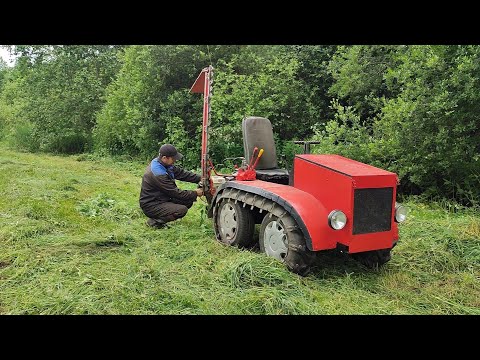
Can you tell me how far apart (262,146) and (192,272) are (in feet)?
7.00

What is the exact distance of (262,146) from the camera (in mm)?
6289

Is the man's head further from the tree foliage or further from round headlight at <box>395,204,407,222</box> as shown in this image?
the tree foliage

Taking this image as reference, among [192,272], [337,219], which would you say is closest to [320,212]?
[337,219]

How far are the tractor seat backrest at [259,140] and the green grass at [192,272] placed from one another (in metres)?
1.20

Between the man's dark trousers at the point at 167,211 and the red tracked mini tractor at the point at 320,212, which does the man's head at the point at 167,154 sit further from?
the red tracked mini tractor at the point at 320,212

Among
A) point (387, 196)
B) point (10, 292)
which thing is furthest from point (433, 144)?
point (10, 292)

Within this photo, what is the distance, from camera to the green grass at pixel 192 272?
4.09m

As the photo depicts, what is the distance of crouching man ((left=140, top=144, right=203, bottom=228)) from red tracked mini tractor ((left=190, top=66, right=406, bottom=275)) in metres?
1.14

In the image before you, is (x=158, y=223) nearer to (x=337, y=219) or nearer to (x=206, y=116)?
(x=206, y=116)

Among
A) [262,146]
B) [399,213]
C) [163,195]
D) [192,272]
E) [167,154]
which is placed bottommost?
[192,272]

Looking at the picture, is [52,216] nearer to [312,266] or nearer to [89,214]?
[89,214]

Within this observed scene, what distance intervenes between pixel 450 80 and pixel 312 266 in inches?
188

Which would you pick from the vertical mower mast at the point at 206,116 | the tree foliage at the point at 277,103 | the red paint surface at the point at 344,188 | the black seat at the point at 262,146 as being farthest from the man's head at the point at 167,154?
the tree foliage at the point at 277,103

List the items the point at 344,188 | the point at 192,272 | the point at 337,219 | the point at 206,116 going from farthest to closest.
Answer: the point at 206,116, the point at 192,272, the point at 344,188, the point at 337,219
